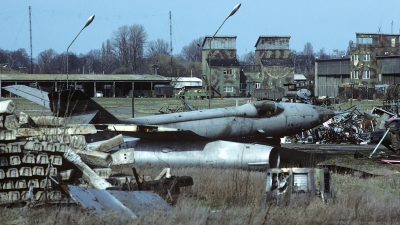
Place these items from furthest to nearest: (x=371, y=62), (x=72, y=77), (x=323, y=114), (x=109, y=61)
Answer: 1. (x=109, y=61)
2. (x=371, y=62)
3. (x=72, y=77)
4. (x=323, y=114)

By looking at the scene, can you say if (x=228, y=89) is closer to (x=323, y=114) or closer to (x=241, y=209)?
(x=323, y=114)

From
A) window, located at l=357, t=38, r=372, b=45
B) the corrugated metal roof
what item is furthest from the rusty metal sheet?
window, located at l=357, t=38, r=372, b=45

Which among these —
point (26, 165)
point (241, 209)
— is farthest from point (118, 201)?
point (26, 165)

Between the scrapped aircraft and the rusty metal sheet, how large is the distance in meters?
5.17

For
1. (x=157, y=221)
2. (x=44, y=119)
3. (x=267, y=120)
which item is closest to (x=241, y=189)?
(x=157, y=221)

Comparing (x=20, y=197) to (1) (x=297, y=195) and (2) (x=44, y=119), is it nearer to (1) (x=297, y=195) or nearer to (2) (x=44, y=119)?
(2) (x=44, y=119)

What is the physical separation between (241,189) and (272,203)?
1.50 metres

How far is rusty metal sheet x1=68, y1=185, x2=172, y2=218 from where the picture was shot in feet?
27.9

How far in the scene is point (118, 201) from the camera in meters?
8.86

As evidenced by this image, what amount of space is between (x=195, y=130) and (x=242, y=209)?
23.4 feet

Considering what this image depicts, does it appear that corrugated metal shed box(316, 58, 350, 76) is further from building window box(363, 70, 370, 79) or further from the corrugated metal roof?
the corrugated metal roof

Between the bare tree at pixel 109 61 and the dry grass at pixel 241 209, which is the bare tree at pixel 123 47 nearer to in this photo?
the bare tree at pixel 109 61

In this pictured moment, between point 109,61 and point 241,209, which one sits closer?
point 241,209

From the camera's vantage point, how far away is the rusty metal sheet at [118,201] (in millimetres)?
8492
